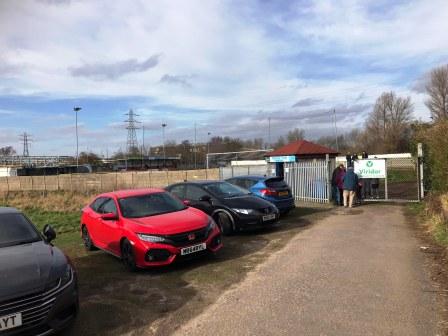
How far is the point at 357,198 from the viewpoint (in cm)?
1814

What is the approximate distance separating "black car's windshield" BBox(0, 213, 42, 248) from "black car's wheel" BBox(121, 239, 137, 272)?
6.01 ft

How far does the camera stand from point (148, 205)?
9.33m

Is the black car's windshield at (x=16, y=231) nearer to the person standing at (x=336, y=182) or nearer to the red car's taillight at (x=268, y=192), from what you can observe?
the red car's taillight at (x=268, y=192)

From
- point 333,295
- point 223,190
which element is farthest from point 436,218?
point 333,295

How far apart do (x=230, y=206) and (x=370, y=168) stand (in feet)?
29.8

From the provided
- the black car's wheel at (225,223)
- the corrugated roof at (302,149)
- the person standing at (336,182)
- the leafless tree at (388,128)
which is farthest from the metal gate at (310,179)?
the leafless tree at (388,128)

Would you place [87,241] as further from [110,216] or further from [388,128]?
[388,128]

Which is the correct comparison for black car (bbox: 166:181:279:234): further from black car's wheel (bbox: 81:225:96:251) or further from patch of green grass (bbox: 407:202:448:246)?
patch of green grass (bbox: 407:202:448:246)

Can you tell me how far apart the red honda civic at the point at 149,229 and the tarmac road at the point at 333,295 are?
50.6 inches

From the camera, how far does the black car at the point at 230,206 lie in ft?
36.8

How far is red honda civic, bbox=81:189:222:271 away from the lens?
7898mm

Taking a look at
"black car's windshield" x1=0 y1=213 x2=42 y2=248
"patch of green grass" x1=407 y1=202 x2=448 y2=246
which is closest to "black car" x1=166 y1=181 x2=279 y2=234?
"patch of green grass" x1=407 y1=202 x2=448 y2=246

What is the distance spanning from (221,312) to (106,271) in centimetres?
345

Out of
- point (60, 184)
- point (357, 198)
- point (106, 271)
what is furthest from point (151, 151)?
point (106, 271)
